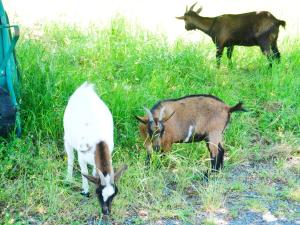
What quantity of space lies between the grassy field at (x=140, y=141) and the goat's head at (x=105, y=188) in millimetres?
266

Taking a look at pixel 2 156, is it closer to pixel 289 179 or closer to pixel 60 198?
pixel 60 198

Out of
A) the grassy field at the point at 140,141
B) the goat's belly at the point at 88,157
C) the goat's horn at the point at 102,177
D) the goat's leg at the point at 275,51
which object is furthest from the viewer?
the goat's leg at the point at 275,51

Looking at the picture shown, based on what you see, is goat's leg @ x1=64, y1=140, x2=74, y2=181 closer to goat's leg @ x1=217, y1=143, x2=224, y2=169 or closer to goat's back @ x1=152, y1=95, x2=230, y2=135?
goat's back @ x1=152, y1=95, x2=230, y2=135

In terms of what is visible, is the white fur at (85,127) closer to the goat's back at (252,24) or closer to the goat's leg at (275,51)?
the goat's back at (252,24)

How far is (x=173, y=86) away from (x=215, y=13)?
449cm

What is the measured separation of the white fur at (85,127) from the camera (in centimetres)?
591

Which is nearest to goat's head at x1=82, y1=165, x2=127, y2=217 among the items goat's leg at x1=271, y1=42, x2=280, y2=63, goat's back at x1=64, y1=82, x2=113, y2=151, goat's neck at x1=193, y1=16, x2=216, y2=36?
goat's back at x1=64, y1=82, x2=113, y2=151

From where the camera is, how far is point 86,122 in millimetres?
6082

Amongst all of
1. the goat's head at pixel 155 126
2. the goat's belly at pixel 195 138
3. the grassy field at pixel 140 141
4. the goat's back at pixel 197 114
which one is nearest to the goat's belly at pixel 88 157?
the grassy field at pixel 140 141

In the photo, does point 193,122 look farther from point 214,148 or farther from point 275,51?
point 275,51

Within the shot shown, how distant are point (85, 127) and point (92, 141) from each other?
232 millimetres

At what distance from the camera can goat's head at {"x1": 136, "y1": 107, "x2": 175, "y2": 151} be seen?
6418 millimetres

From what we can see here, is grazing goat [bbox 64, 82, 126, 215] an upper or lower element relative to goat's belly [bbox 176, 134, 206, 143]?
upper

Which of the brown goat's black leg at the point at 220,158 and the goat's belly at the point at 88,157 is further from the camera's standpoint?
the brown goat's black leg at the point at 220,158
